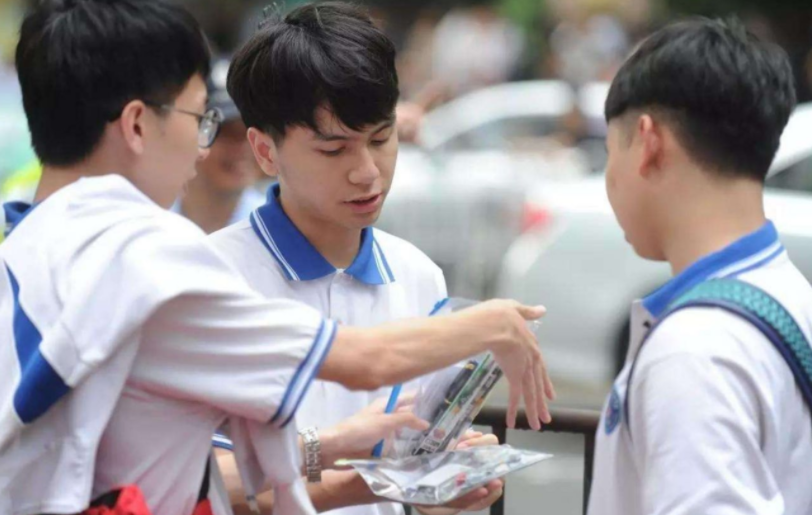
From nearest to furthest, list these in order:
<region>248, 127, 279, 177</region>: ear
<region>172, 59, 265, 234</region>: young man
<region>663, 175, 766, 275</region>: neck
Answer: <region>663, 175, 766, 275</region>: neck < <region>248, 127, 279, 177</region>: ear < <region>172, 59, 265, 234</region>: young man

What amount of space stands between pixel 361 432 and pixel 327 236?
47 cm

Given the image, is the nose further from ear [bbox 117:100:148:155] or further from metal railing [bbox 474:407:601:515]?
metal railing [bbox 474:407:601:515]

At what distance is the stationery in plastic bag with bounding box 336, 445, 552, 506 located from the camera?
248 cm

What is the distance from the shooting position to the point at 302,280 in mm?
2848

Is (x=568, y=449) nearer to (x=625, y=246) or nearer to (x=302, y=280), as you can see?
(x=625, y=246)

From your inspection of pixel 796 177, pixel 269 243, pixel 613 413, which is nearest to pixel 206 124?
pixel 269 243

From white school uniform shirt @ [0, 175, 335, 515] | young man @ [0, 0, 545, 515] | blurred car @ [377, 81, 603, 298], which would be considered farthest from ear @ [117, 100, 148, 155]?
blurred car @ [377, 81, 603, 298]

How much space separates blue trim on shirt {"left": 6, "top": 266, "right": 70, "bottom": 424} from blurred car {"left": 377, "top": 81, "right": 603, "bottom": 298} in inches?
242

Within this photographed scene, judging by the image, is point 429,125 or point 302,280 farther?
point 429,125

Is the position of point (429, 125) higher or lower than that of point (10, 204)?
lower

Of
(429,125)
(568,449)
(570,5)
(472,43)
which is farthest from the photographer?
(570,5)

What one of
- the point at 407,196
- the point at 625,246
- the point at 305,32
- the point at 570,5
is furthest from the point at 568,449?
the point at 570,5

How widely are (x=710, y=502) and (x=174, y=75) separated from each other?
1.12 metres

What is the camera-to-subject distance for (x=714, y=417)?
2.20 meters
